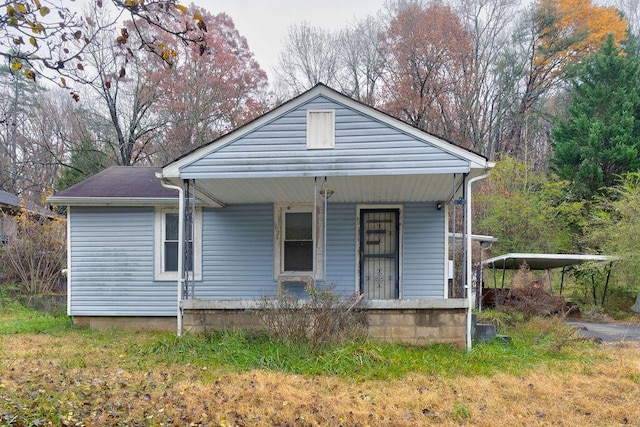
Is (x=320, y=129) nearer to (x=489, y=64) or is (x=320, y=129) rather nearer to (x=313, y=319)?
(x=313, y=319)

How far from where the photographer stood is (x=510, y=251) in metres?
16.2

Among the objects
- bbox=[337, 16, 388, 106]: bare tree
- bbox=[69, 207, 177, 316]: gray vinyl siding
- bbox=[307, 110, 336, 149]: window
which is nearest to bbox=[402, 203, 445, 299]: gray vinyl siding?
bbox=[307, 110, 336, 149]: window

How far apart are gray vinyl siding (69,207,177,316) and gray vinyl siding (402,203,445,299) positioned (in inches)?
193

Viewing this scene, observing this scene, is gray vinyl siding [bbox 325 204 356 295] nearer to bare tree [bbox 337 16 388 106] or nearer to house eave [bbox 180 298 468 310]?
house eave [bbox 180 298 468 310]

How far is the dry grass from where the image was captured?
4188mm

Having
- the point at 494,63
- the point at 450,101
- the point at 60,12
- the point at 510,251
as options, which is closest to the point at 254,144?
the point at 60,12

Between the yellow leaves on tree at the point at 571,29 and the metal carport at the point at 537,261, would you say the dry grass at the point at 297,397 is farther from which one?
the yellow leaves on tree at the point at 571,29

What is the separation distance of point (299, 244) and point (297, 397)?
184 inches

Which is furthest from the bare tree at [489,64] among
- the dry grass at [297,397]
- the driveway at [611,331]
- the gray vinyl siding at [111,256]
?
the dry grass at [297,397]

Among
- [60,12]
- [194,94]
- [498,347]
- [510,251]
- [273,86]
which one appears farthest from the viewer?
[273,86]

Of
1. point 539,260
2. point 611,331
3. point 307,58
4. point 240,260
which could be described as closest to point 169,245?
point 240,260

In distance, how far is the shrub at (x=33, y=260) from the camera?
1301 cm

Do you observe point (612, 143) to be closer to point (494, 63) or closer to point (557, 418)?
point (494, 63)

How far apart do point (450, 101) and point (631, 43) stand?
8699 mm
